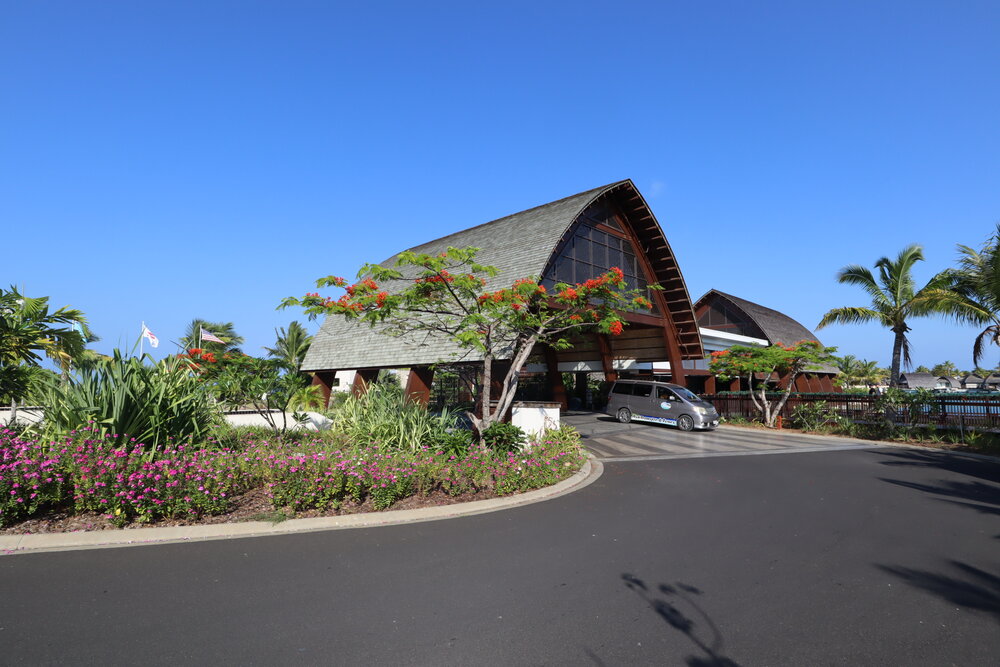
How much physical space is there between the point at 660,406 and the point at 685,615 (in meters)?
16.6

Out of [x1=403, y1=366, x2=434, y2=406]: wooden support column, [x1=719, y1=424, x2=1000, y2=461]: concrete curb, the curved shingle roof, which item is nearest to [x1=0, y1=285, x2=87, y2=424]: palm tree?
[x1=403, y1=366, x2=434, y2=406]: wooden support column

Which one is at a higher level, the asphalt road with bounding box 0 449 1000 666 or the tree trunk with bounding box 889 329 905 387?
the tree trunk with bounding box 889 329 905 387

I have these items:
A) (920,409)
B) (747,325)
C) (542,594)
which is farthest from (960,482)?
(747,325)

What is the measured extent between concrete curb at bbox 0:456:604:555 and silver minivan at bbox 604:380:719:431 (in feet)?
42.3

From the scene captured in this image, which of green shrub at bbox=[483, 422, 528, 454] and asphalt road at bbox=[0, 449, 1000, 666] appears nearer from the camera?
asphalt road at bbox=[0, 449, 1000, 666]

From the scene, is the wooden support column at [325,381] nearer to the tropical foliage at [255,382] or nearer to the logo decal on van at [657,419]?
the tropical foliage at [255,382]

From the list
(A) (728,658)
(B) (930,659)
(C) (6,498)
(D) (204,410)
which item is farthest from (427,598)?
(D) (204,410)

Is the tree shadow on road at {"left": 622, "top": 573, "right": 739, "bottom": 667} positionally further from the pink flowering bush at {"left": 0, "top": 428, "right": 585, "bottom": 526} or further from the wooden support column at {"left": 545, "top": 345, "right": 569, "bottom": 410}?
the wooden support column at {"left": 545, "top": 345, "right": 569, "bottom": 410}

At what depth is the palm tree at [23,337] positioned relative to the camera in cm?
872

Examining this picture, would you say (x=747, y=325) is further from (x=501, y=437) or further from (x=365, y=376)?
(x=501, y=437)

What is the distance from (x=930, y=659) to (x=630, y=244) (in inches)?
805

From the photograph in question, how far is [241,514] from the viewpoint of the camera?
665cm

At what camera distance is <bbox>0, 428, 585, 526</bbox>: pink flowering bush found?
607cm

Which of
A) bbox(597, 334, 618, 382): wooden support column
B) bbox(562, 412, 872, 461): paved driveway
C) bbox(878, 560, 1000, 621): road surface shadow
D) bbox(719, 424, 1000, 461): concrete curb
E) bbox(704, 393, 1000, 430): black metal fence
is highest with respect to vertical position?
bbox(597, 334, 618, 382): wooden support column
